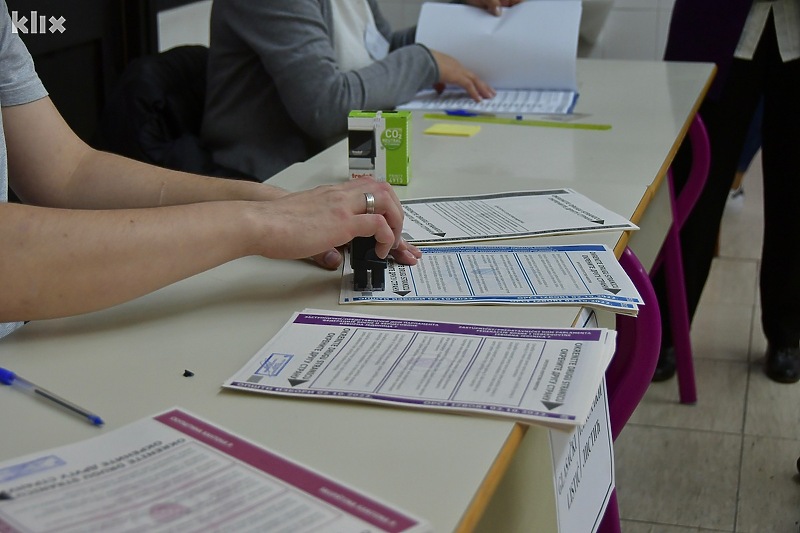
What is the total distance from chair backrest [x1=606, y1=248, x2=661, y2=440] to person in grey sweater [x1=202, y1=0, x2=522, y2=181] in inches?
29.9

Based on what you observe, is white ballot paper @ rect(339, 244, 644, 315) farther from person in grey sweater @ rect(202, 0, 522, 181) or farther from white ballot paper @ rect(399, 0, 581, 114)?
white ballot paper @ rect(399, 0, 581, 114)

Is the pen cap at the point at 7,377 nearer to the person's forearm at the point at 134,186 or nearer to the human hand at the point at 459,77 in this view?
the person's forearm at the point at 134,186

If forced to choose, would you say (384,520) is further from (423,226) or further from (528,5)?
(528,5)

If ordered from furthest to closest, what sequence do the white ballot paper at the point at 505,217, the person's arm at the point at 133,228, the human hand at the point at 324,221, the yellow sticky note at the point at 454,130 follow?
the yellow sticky note at the point at 454,130 → the white ballot paper at the point at 505,217 → the human hand at the point at 324,221 → the person's arm at the point at 133,228

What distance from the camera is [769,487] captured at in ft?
6.31

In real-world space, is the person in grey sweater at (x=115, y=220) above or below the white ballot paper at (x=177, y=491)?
above

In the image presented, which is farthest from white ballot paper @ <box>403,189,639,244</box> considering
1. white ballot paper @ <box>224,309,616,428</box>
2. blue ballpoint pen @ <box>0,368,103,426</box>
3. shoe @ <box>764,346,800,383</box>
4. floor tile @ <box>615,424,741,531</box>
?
shoe @ <box>764,346,800,383</box>

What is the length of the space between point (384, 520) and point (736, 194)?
3.42 metres

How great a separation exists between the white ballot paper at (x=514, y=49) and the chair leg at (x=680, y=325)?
471 mm

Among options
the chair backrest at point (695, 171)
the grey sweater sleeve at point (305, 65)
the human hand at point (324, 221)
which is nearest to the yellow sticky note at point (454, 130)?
the grey sweater sleeve at point (305, 65)

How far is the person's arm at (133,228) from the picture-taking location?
875 millimetres

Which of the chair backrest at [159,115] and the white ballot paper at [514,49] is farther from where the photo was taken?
the white ballot paper at [514,49]

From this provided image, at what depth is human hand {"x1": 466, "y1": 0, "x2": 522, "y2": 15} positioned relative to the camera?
7.03 feet

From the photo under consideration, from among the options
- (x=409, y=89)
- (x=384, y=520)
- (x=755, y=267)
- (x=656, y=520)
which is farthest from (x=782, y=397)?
(x=384, y=520)
